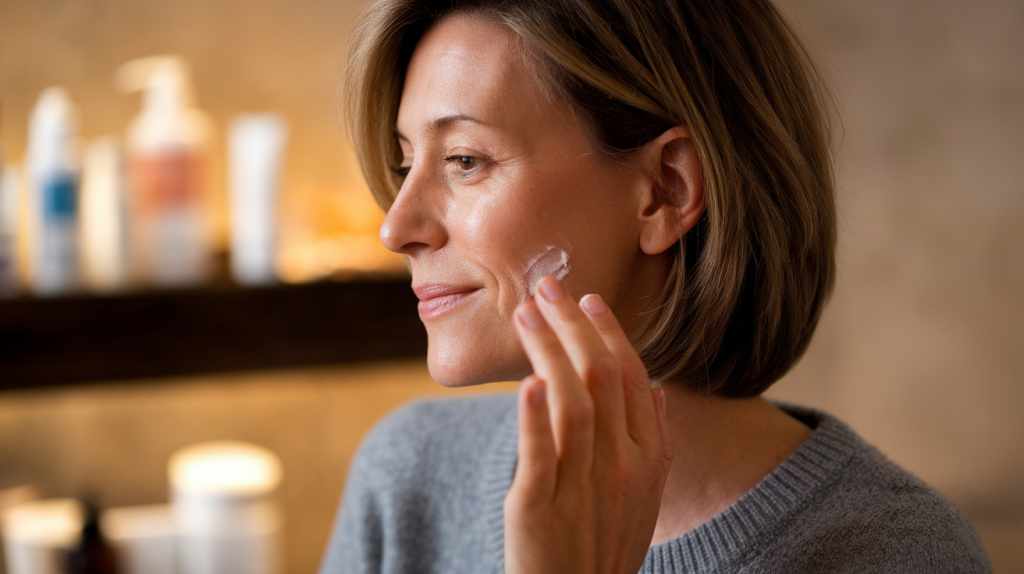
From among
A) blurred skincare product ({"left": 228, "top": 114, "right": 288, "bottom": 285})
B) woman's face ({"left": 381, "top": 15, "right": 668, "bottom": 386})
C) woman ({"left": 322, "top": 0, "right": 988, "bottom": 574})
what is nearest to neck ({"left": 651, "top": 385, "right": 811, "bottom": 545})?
woman ({"left": 322, "top": 0, "right": 988, "bottom": 574})

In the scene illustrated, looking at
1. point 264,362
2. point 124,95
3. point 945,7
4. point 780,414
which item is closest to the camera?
point 780,414

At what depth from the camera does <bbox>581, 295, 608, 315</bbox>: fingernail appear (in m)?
0.53

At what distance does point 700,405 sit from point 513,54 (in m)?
0.34

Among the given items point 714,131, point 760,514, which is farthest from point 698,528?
point 714,131

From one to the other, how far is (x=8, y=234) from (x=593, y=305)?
31.7 inches

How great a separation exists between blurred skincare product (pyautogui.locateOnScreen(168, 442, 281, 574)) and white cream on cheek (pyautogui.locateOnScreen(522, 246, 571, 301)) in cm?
67

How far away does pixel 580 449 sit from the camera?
1.59ft

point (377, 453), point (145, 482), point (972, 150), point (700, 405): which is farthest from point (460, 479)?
point (972, 150)

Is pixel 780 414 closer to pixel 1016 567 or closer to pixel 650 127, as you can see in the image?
pixel 650 127

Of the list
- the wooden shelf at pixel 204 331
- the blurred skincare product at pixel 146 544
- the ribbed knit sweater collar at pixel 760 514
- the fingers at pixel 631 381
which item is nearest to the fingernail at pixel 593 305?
the fingers at pixel 631 381

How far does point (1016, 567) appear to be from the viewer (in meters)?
1.68

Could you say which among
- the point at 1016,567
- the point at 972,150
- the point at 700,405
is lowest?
the point at 1016,567

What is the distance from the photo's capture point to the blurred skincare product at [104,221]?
39.9 inches

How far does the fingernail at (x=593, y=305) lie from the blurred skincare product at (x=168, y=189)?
698mm
